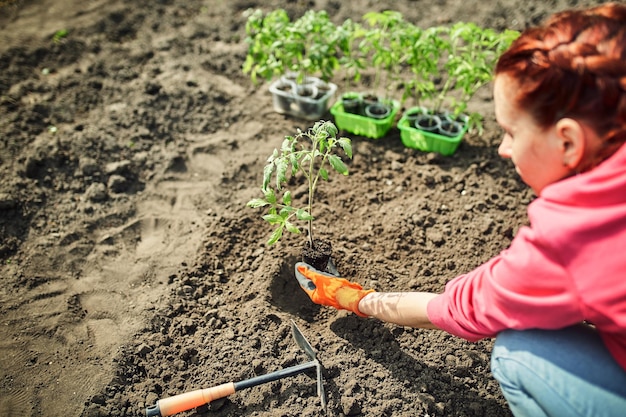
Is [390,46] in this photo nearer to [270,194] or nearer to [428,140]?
[428,140]

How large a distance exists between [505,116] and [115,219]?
2398 mm

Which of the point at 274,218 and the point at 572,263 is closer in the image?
the point at 572,263

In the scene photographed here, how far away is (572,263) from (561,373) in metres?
0.41

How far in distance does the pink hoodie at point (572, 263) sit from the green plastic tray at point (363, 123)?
210cm

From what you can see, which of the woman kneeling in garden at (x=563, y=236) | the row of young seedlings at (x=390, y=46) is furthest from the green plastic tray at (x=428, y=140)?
the woman kneeling in garden at (x=563, y=236)

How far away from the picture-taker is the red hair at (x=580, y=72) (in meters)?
1.29

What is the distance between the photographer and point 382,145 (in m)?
3.55

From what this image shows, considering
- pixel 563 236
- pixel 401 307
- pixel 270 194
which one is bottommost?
pixel 401 307

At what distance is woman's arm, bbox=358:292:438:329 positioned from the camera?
192cm

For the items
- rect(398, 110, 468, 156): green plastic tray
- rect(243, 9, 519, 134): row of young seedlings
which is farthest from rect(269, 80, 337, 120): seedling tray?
rect(398, 110, 468, 156): green plastic tray

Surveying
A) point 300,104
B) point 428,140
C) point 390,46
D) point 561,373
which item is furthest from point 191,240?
point 561,373

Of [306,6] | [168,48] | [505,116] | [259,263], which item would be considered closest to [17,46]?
[168,48]

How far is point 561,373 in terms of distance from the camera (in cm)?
153

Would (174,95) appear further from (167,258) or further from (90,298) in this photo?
(90,298)
